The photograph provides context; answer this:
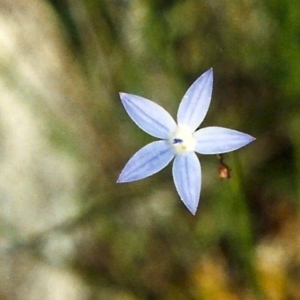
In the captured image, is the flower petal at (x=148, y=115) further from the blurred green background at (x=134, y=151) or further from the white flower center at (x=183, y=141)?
the blurred green background at (x=134, y=151)

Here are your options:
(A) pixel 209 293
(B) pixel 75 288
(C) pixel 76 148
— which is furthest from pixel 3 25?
(A) pixel 209 293

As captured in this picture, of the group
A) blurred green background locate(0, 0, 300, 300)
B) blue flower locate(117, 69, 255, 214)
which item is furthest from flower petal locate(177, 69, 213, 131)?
blurred green background locate(0, 0, 300, 300)

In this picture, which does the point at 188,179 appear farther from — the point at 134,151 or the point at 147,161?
the point at 134,151

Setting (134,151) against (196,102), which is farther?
(134,151)

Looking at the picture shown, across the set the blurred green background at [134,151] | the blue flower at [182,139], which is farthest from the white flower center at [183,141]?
the blurred green background at [134,151]

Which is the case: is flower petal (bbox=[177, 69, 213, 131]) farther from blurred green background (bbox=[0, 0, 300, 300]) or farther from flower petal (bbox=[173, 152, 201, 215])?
blurred green background (bbox=[0, 0, 300, 300])

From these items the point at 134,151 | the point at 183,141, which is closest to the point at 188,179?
the point at 183,141
